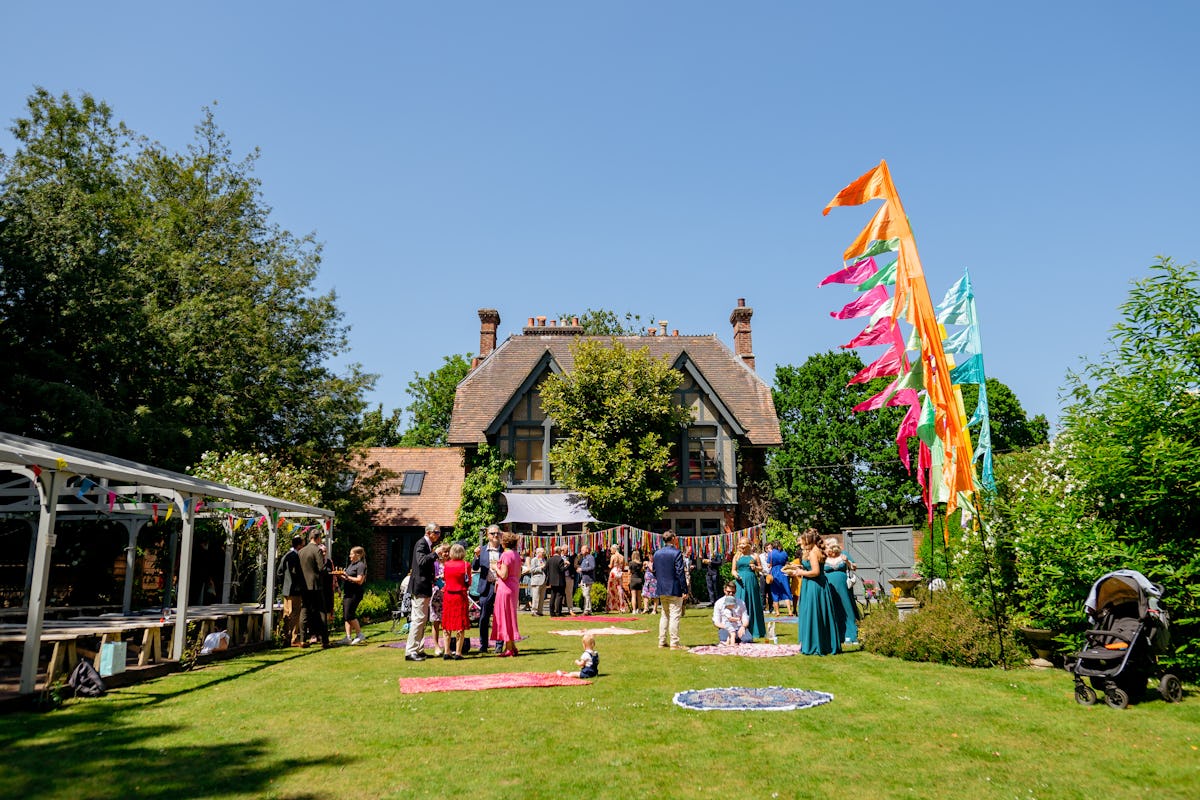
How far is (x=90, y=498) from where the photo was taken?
15.1 metres

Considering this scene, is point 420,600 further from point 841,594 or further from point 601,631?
point 841,594

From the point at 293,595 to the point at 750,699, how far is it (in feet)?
30.7

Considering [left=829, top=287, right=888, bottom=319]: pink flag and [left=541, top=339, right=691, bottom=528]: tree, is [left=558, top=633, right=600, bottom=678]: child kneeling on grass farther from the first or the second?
[left=541, top=339, right=691, bottom=528]: tree

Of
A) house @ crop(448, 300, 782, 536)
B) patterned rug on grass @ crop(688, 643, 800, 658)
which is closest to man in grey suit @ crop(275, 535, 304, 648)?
patterned rug on grass @ crop(688, 643, 800, 658)

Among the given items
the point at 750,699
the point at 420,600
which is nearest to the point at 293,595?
the point at 420,600

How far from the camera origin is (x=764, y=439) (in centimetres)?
3048

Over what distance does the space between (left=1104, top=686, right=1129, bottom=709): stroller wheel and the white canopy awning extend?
1838 centimetres

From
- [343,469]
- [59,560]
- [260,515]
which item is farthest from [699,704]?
[343,469]

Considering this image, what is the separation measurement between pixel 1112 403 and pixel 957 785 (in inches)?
237

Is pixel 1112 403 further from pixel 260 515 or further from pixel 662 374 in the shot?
pixel 662 374

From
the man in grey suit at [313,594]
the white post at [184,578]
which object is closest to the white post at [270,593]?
the man in grey suit at [313,594]

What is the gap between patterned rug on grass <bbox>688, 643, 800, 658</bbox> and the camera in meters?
12.0

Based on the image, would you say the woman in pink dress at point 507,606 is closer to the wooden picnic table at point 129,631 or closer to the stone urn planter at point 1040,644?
the wooden picnic table at point 129,631

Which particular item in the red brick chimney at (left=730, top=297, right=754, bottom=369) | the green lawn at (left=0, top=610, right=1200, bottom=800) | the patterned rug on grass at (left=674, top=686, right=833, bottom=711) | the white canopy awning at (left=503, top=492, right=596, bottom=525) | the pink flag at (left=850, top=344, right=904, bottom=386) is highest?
the red brick chimney at (left=730, top=297, right=754, bottom=369)
